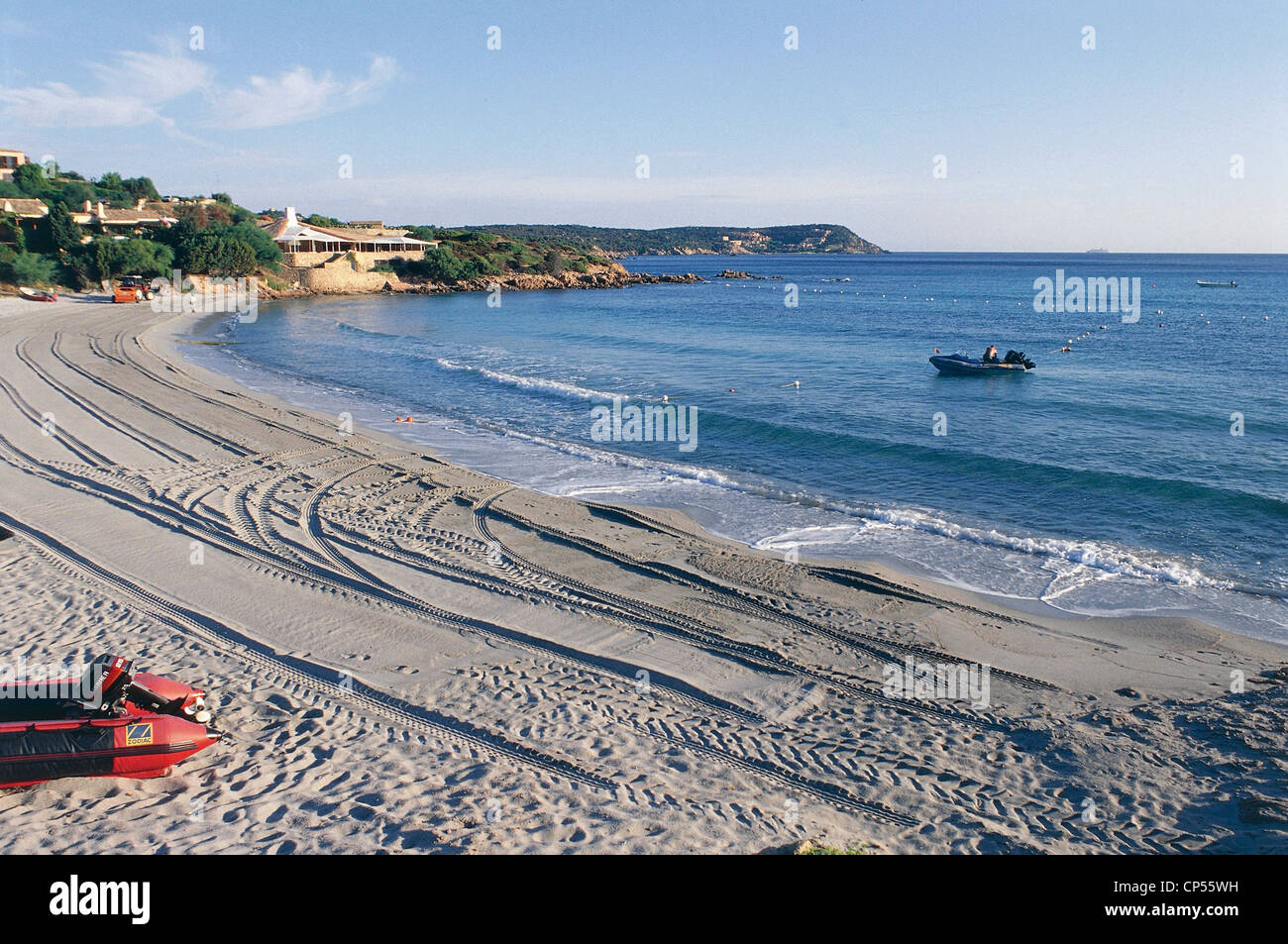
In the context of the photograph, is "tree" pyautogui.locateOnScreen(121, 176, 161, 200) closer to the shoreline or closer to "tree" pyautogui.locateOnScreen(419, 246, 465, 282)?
"tree" pyautogui.locateOnScreen(419, 246, 465, 282)

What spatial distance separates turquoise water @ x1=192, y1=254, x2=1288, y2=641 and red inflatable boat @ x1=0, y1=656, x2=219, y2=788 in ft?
33.3

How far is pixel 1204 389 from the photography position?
29984 mm

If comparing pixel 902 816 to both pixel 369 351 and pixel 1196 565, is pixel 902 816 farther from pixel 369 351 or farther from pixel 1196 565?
pixel 369 351

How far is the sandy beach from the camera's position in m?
6.86

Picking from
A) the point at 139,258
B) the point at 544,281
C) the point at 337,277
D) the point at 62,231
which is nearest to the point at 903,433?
the point at 139,258

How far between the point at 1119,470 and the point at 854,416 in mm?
8132

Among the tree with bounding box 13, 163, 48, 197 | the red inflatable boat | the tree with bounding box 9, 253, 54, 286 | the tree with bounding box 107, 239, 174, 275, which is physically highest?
the tree with bounding box 13, 163, 48, 197

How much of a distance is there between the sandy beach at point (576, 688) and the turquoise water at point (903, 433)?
1955 millimetres

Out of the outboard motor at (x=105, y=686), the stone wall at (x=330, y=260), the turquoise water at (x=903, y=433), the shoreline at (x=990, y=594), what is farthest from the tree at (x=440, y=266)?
the outboard motor at (x=105, y=686)

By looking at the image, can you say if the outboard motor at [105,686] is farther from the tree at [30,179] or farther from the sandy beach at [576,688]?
the tree at [30,179]

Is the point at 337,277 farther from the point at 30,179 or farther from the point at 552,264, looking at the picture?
the point at 30,179

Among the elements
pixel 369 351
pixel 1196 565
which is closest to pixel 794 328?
pixel 369 351

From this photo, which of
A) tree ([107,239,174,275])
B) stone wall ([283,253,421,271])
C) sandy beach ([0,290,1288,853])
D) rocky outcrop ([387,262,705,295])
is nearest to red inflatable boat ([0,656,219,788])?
sandy beach ([0,290,1288,853])

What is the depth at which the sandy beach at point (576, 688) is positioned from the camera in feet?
22.5
